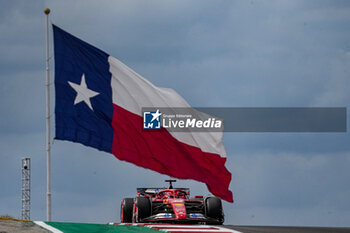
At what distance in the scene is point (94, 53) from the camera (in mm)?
23156

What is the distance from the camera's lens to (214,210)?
24.3 metres

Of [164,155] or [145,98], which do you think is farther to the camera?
[145,98]

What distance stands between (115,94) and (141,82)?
1201mm

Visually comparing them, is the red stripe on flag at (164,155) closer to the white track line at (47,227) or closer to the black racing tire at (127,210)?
the black racing tire at (127,210)

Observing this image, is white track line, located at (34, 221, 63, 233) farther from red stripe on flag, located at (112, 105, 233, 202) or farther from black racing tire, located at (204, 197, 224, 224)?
black racing tire, located at (204, 197, 224, 224)

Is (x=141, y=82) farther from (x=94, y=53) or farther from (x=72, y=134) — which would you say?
(x=72, y=134)

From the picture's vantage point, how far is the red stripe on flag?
22550mm

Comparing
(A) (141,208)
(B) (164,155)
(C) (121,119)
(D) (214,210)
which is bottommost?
(D) (214,210)

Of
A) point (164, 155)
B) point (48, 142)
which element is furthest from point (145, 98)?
point (48, 142)

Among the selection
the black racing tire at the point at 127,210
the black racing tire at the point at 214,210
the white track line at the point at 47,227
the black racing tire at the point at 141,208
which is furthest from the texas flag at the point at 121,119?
the white track line at the point at 47,227

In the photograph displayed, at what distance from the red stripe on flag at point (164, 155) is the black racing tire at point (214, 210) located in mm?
897

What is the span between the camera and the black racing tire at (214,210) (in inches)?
956

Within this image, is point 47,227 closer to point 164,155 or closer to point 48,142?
point 48,142

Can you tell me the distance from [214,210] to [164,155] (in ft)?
9.29
